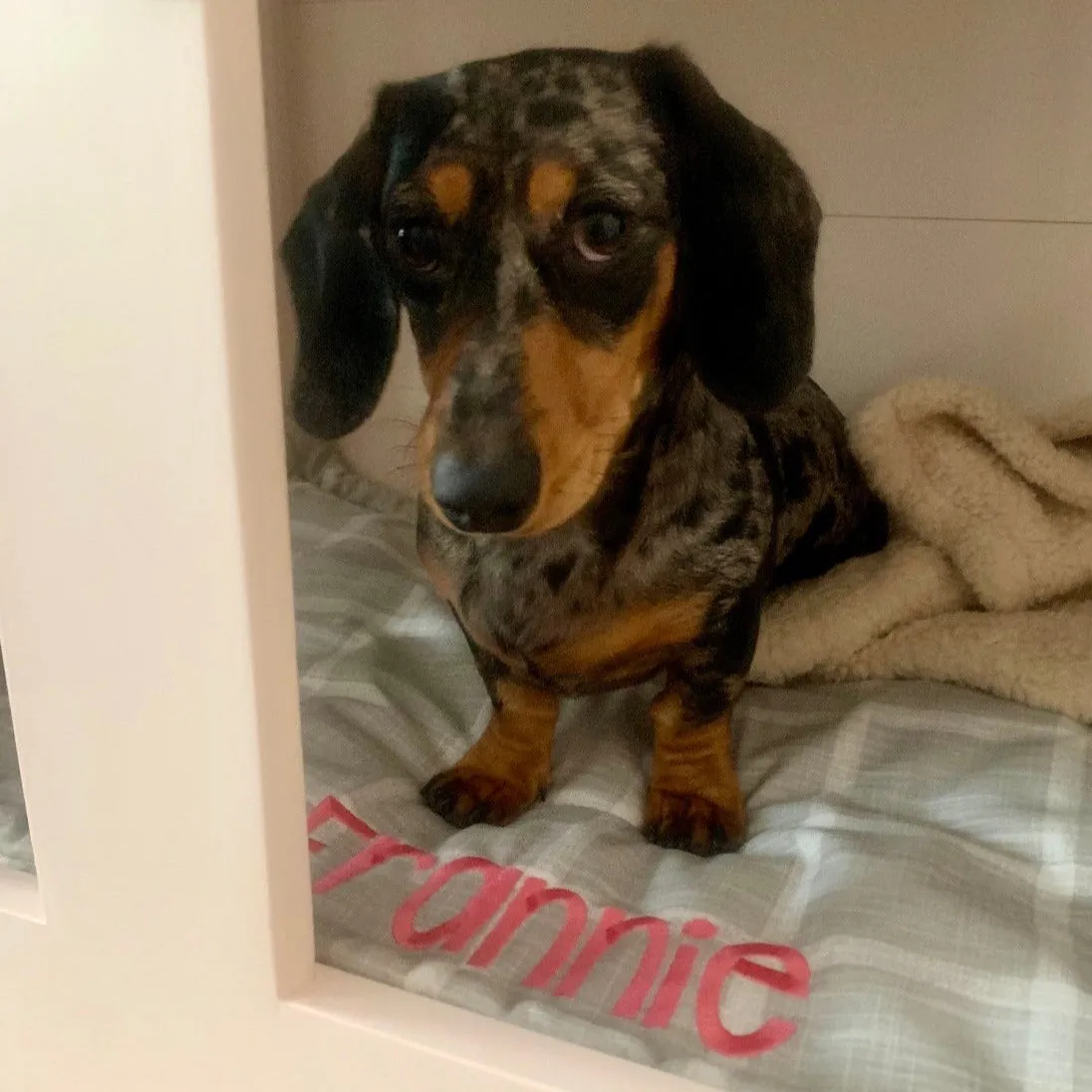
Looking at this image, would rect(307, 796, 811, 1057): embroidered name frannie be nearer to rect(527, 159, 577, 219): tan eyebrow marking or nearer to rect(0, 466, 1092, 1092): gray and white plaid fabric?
rect(0, 466, 1092, 1092): gray and white plaid fabric

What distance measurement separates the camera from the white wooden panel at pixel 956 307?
120 centimetres

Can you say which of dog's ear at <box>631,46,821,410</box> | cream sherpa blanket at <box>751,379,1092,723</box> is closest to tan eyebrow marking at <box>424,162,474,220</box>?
dog's ear at <box>631,46,821,410</box>

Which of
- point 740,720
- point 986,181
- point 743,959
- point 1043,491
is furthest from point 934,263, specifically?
point 743,959

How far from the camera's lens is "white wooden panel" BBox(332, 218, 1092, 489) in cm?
120

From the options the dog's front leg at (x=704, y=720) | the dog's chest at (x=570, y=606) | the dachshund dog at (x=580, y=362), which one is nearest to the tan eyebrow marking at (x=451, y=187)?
the dachshund dog at (x=580, y=362)

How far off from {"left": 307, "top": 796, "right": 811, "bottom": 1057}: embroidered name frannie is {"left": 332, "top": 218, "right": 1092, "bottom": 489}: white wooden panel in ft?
1.68

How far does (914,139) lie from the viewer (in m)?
1.19

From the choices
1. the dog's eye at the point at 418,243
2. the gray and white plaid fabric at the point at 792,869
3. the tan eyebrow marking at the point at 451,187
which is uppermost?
the tan eyebrow marking at the point at 451,187

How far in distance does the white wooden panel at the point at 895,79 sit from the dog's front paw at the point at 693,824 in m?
0.70

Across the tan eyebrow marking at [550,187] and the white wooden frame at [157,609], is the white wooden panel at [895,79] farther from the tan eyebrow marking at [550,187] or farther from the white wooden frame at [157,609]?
the white wooden frame at [157,609]

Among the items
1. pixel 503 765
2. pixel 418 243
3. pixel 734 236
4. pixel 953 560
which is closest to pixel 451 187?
pixel 418 243

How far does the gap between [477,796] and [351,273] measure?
409mm

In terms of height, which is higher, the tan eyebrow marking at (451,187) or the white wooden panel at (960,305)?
the tan eyebrow marking at (451,187)

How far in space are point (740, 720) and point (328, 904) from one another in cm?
43
